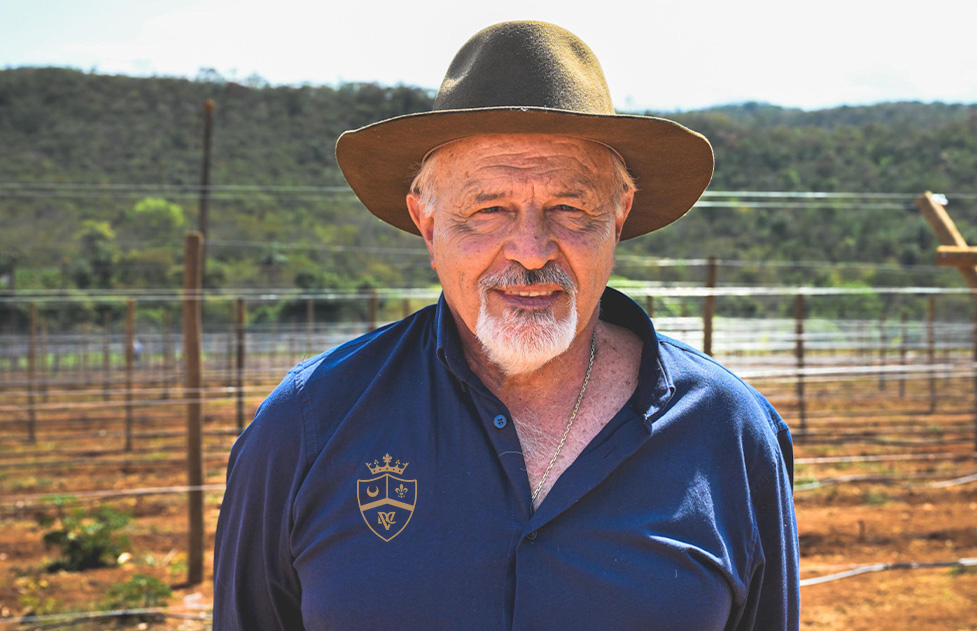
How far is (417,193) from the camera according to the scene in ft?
5.23

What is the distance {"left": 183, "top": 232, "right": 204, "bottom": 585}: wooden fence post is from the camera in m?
5.24

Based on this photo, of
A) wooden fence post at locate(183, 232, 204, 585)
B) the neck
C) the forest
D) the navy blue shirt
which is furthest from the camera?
the forest

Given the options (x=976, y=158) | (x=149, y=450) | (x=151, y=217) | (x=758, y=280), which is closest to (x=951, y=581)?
(x=149, y=450)

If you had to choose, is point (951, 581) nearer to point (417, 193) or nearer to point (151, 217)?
point (417, 193)

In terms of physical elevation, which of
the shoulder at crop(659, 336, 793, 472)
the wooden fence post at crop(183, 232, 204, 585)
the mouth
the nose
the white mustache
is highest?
the nose

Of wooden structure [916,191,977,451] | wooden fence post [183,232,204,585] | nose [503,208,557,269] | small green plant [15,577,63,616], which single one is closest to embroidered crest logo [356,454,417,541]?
nose [503,208,557,269]

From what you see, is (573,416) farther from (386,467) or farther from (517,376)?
(386,467)

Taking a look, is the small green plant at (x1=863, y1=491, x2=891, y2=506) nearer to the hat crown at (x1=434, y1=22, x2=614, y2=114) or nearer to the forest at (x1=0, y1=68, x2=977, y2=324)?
Result: the hat crown at (x1=434, y1=22, x2=614, y2=114)

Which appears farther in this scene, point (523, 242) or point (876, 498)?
point (876, 498)

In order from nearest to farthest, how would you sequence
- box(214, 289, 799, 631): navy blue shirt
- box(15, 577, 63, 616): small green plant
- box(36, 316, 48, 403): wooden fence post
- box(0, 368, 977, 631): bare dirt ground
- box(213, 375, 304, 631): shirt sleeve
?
box(214, 289, 799, 631): navy blue shirt
box(213, 375, 304, 631): shirt sleeve
box(15, 577, 63, 616): small green plant
box(0, 368, 977, 631): bare dirt ground
box(36, 316, 48, 403): wooden fence post

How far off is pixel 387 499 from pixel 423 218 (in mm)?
548

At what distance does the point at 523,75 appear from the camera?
4.52ft

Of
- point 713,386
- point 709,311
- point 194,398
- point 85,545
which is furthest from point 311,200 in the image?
point 713,386

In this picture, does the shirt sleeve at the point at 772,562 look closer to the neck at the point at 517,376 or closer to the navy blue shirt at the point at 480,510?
the navy blue shirt at the point at 480,510
